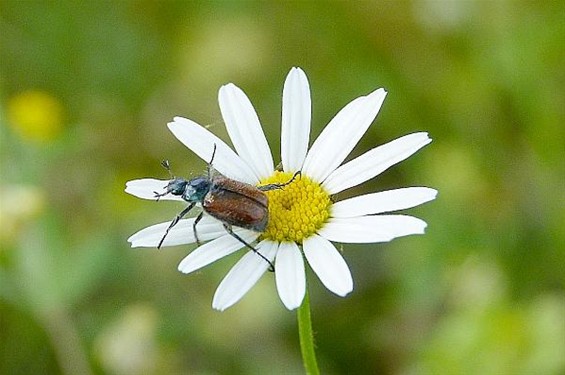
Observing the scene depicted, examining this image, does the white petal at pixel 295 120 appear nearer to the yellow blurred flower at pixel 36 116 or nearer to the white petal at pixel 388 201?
the white petal at pixel 388 201

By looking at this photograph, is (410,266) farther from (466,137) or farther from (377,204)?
(377,204)

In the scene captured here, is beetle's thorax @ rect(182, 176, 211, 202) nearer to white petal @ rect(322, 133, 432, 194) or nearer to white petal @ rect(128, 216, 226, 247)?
white petal @ rect(128, 216, 226, 247)

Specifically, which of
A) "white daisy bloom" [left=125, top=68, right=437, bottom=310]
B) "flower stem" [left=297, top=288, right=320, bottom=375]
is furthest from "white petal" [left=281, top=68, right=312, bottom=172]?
"flower stem" [left=297, top=288, right=320, bottom=375]

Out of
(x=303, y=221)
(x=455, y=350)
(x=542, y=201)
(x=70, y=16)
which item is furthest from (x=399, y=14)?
(x=303, y=221)

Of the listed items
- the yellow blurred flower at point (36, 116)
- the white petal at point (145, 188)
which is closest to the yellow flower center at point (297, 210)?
the white petal at point (145, 188)

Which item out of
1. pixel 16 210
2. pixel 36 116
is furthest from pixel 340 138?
pixel 36 116

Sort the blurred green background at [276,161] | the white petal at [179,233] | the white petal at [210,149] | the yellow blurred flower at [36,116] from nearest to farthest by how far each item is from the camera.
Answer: the white petal at [179,233], the white petal at [210,149], the blurred green background at [276,161], the yellow blurred flower at [36,116]

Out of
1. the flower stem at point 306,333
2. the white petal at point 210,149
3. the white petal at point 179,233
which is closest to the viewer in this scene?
the flower stem at point 306,333

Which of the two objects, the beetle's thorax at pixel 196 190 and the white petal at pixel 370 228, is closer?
the white petal at pixel 370 228
